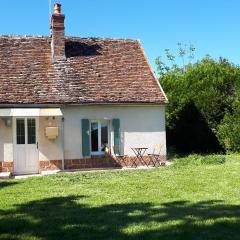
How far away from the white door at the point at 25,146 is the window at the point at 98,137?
3202 mm

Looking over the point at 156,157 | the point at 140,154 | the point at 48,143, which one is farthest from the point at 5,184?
the point at 156,157

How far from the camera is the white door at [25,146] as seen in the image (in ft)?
81.5

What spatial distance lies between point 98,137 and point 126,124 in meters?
1.72

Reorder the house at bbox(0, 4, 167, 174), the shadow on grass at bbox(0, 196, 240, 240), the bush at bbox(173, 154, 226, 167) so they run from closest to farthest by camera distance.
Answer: the shadow on grass at bbox(0, 196, 240, 240), the house at bbox(0, 4, 167, 174), the bush at bbox(173, 154, 226, 167)

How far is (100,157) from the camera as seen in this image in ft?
86.3

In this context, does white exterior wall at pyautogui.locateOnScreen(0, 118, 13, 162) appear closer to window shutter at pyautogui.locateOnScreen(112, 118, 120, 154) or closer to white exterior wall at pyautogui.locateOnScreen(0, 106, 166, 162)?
white exterior wall at pyautogui.locateOnScreen(0, 106, 166, 162)

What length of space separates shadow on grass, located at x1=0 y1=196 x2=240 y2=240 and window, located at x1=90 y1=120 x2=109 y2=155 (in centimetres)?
1266

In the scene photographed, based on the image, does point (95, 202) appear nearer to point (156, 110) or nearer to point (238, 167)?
point (238, 167)

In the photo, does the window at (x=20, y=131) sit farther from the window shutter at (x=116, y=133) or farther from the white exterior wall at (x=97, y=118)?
the window shutter at (x=116, y=133)

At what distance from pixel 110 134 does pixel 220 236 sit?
57.2 feet

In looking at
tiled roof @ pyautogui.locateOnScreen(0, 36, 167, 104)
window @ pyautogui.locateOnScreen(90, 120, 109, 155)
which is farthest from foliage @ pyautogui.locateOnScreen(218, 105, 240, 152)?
window @ pyautogui.locateOnScreen(90, 120, 109, 155)

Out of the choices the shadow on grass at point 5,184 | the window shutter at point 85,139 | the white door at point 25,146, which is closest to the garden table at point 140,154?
the window shutter at point 85,139

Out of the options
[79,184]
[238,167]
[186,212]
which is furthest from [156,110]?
[186,212]

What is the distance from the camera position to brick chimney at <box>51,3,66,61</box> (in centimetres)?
2800
